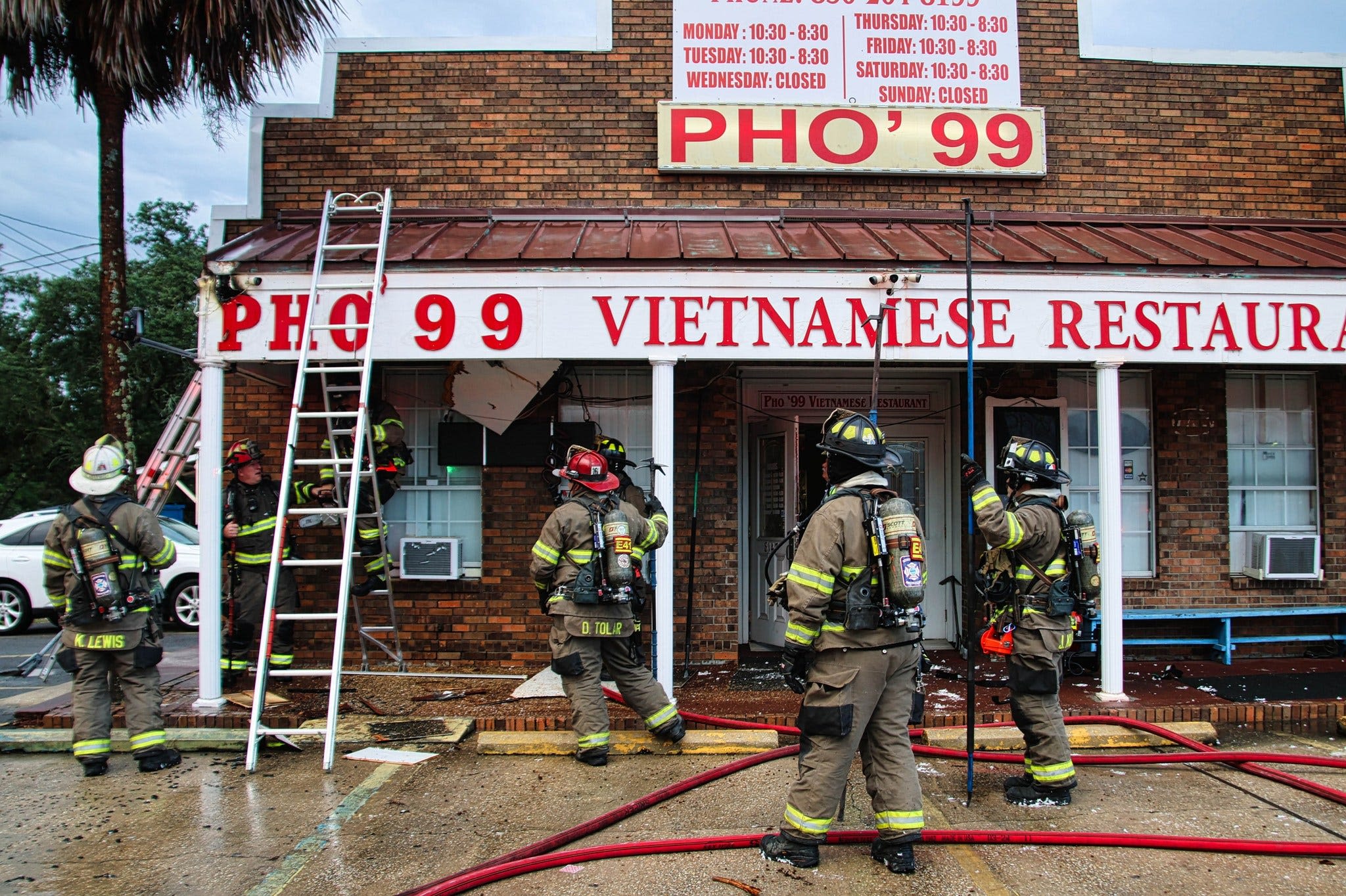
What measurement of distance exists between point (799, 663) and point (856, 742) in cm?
42

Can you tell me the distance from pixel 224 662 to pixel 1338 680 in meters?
8.83

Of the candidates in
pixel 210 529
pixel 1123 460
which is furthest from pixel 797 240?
pixel 210 529

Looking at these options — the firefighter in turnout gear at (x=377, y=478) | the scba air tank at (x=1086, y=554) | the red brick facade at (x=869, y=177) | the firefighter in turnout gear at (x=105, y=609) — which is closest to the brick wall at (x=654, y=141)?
the red brick facade at (x=869, y=177)

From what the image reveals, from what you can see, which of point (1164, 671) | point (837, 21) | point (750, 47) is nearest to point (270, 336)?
point (750, 47)

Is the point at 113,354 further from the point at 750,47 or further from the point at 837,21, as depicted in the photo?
the point at 837,21

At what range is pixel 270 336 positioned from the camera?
20.5 feet

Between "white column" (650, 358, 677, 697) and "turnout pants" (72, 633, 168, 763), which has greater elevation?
"white column" (650, 358, 677, 697)

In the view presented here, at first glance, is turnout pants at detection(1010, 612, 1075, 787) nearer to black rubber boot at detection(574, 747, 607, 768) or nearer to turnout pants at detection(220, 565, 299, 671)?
black rubber boot at detection(574, 747, 607, 768)

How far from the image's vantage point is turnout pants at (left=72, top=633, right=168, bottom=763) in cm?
530

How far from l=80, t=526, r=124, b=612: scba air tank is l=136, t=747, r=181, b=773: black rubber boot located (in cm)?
90

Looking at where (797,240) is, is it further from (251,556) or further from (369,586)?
(251,556)

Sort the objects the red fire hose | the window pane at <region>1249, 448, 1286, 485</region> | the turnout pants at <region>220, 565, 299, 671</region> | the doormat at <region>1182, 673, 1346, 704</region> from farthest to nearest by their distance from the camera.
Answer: the window pane at <region>1249, 448, 1286, 485</region> → the turnout pants at <region>220, 565, 299, 671</region> → the doormat at <region>1182, 673, 1346, 704</region> → the red fire hose

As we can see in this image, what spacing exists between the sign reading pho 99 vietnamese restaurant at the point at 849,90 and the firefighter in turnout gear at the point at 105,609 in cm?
519

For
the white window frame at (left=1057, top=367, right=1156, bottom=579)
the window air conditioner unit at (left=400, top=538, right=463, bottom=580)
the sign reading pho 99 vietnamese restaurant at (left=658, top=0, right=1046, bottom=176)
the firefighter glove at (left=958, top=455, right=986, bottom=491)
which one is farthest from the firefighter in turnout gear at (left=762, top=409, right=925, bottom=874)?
the sign reading pho 99 vietnamese restaurant at (left=658, top=0, right=1046, bottom=176)
